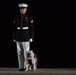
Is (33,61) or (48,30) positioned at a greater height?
(48,30)

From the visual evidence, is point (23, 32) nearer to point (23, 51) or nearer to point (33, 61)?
point (23, 51)

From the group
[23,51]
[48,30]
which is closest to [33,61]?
[23,51]

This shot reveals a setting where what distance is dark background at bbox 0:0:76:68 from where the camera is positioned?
11641mm

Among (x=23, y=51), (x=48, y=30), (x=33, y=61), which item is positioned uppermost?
(x=48, y=30)

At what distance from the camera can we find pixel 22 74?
354 inches

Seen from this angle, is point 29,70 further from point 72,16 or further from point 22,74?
point 72,16

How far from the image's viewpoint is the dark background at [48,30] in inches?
458

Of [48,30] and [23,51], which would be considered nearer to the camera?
[23,51]

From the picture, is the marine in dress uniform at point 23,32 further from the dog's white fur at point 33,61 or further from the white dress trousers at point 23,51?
the dog's white fur at point 33,61

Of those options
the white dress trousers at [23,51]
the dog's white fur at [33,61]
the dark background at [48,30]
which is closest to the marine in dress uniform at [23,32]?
the white dress trousers at [23,51]

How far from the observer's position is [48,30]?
1181 centimetres

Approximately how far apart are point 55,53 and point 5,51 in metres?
1.52

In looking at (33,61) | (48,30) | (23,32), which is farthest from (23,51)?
(48,30)

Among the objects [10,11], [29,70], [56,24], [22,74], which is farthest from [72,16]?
[22,74]
